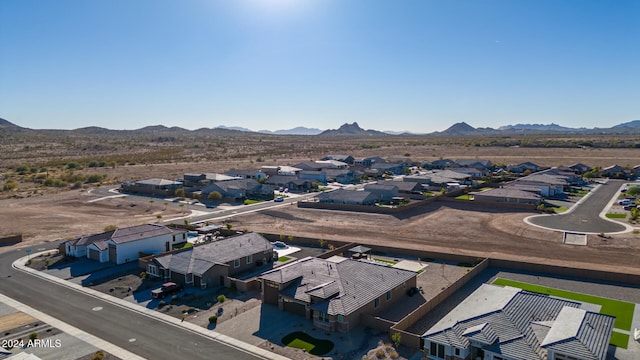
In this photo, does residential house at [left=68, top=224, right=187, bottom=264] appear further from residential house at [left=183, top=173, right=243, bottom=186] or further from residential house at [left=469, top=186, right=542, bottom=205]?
residential house at [left=469, top=186, right=542, bottom=205]

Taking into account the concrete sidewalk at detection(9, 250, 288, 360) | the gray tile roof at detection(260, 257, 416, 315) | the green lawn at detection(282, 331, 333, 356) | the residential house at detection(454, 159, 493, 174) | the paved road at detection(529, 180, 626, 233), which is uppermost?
the residential house at detection(454, 159, 493, 174)

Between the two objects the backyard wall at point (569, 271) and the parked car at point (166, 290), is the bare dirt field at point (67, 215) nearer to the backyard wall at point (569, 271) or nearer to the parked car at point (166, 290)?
the parked car at point (166, 290)

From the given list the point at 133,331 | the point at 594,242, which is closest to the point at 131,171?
the point at 133,331

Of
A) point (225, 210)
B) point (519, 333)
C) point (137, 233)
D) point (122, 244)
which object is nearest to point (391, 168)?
point (225, 210)

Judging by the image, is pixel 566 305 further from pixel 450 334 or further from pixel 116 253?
pixel 116 253

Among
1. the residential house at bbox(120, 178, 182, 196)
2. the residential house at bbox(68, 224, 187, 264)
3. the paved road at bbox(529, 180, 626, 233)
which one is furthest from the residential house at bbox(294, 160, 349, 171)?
the residential house at bbox(68, 224, 187, 264)
